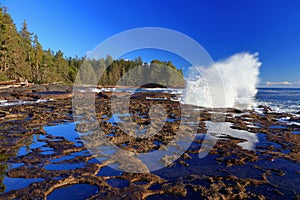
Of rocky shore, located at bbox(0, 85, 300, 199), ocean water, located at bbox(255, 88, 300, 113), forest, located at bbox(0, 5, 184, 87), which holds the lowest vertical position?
rocky shore, located at bbox(0, 85, 300, 199)

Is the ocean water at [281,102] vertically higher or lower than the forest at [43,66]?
lower

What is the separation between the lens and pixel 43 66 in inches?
2426

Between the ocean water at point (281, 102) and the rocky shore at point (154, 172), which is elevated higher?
the ocean water at point (281, 102)

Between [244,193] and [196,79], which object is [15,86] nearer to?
[196,79]

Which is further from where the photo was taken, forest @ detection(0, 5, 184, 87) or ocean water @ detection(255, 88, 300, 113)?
forest @ detection(0, 5, 184, 87)

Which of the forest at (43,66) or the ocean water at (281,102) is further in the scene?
the forest at (43,66)

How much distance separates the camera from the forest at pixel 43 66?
40906mm

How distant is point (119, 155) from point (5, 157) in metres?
3.77

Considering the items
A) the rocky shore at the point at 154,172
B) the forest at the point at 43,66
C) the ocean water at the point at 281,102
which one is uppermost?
the forest at the point at 43,66

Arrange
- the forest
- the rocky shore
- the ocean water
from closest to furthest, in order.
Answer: the rocky shore < the ocean water < the forest

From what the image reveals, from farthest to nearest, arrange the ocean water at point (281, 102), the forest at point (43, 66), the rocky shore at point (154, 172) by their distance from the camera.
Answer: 1. the forest at point (43, 66)
2. the ocean water at point (281, 102)
3. the rocky shore at point (154, 172)

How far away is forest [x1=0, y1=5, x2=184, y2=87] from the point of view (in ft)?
134

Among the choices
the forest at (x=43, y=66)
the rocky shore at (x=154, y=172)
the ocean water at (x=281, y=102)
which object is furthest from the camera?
the forest at (x=43, y=66)

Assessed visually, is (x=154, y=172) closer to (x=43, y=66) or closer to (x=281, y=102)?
(x=281, y=102)
